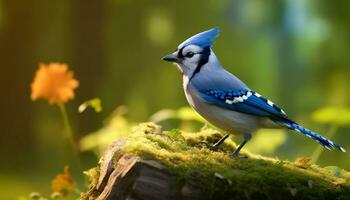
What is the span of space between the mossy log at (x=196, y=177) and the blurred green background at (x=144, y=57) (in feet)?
20.4

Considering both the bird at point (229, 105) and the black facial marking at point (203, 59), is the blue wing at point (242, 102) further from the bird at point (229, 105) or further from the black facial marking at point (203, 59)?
the black facial marking at point (203, 59)

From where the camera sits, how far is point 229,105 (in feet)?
8.88

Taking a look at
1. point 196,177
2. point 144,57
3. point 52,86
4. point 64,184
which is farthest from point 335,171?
point 144,57

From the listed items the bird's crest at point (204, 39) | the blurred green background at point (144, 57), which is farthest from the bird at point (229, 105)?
the blurred green background at point (144, 57)

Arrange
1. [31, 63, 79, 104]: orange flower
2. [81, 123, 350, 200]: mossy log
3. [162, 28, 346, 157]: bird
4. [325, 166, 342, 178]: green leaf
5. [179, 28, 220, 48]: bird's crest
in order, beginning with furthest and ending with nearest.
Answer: [31, 63, 79, 104]: orange flower < [179, 28, 220, 48]: bird's crest < [162, 28, 346, 157]: bird < [325, 166, 342, 178]: green leaf < [81, 123, 350, 200]: mossy log

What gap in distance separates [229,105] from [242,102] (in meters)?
0.06

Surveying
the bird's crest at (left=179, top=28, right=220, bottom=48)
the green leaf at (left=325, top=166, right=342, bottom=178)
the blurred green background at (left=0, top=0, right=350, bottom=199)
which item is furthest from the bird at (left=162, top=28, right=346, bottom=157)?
the blurred green background at (left=0, top=0, right=350, bottom=199)

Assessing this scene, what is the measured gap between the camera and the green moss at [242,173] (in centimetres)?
213

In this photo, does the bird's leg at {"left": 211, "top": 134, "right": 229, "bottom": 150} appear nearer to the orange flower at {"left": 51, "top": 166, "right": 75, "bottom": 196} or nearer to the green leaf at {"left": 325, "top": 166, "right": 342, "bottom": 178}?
the green leaf at {"left": 325, "top": 166, "right": 342, "bottom": 178}

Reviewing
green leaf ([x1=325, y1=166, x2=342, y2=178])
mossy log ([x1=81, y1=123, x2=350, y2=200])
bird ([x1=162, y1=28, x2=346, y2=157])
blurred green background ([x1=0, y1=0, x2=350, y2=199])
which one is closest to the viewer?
mossy log ([x1=81, y1=123, x2=350, y2=200])

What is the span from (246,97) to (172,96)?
691cm

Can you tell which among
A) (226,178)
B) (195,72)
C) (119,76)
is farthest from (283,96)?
(226,178)

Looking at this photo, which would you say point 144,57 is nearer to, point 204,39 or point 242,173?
point 204,39

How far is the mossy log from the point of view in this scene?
6.81 feet
